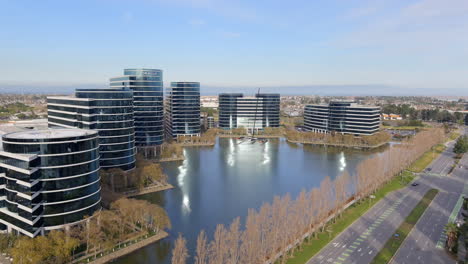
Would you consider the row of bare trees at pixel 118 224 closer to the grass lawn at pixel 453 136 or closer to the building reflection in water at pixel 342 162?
the building reflection in water at pixel 342 162

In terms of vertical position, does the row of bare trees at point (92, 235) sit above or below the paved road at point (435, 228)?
above

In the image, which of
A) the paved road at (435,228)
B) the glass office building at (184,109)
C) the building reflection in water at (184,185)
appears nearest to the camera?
the paved road at (435,228)

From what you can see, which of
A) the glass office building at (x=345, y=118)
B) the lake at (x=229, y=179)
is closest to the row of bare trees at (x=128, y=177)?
the lake at (x=229, y=179)

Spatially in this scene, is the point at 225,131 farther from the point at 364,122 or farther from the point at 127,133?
the point at 127,133

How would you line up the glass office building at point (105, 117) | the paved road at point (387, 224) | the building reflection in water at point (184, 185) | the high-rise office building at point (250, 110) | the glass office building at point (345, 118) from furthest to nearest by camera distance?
the high-rise office building at point (250, 110) → the glass office building at point (345, 118) → the glass office building at point (105, 117) → the building reflection in water at point (184, 185) → the paved road at point (387, 224)

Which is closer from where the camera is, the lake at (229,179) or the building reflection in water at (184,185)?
the lake at (229,179)

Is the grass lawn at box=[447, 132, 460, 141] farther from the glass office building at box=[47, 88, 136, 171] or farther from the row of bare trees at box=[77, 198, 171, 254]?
the row of bare trees at box=[77, 198, 171, 254]

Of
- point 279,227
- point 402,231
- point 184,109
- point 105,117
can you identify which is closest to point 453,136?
point 402,231

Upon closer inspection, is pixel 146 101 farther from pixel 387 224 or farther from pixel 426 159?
pixel 426 159

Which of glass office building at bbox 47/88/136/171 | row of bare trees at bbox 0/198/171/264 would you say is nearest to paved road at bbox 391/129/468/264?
row of bare trees at bbox 0/198/171/264
